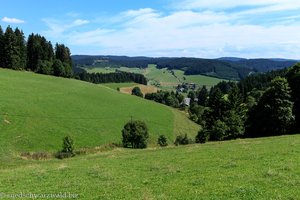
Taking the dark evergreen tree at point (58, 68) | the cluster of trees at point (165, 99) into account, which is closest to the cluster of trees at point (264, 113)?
the dark evergreen tree at point (58, 68)

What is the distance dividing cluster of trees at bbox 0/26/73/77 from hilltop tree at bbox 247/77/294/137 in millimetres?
90132

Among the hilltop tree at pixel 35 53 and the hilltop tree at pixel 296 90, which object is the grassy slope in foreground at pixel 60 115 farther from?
the hilltop tree at pixel 296 90

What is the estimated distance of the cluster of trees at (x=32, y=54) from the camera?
122 metres

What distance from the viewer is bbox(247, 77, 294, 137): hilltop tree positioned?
215ft

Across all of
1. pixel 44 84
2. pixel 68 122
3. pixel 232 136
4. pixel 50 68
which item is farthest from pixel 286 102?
pixel 50 68

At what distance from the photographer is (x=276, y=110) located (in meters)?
66.2

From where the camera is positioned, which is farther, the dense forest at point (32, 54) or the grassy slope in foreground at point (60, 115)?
the dense forest at point (32, 54)

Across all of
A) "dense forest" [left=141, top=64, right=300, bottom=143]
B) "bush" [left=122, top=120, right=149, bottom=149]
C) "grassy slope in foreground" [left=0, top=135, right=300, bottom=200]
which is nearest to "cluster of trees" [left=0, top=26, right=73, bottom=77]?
"bush" [left=122, top=120, right=149, bottom=149]

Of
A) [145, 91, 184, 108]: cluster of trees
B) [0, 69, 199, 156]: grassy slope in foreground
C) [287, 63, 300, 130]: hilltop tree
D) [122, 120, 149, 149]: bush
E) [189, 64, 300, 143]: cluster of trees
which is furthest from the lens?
[145, 91, 184, 108]: cluster of trees

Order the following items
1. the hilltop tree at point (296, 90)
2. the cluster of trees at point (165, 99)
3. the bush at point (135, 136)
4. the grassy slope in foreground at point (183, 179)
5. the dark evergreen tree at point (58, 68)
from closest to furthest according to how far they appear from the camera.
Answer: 1. the grassy slope in foreground at point (183, 179)
2. the hilltop tree at point (296, 90)
3. the bush at point (135, 136)
4. the dark evergreen tree at point (58, 68)
5. the cluster of trees at point (165, 99)

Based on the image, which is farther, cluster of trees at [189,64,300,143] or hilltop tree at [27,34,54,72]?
hilltop tree at [27,34,54,72]

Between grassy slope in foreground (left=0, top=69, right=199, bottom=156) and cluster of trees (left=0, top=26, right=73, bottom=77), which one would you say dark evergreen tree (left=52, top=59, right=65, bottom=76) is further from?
grassy slope in foreground (left=0, top=69, right=199, bottom=156)

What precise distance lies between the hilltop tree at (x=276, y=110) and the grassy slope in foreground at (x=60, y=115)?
26.9 meters

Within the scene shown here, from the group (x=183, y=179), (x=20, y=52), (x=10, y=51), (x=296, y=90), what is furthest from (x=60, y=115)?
(x=183, y=179)
